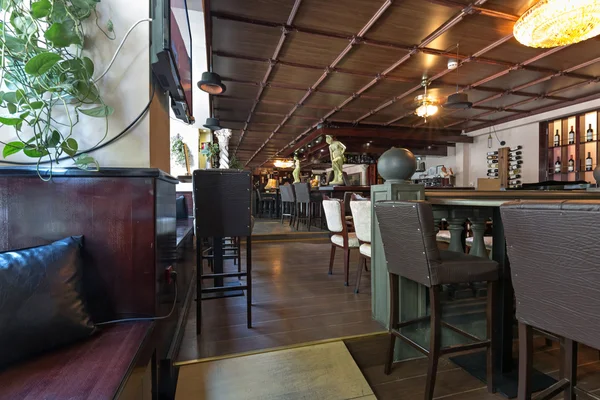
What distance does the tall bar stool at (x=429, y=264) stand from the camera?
4.38ft

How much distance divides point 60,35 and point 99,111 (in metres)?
0.29

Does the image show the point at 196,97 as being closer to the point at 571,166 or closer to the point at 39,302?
the point at 39,302

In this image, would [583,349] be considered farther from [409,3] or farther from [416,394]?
[409,3]

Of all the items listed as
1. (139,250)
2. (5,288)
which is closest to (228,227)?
(139,250)

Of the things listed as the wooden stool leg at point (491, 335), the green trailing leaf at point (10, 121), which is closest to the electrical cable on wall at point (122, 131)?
the green trailing leaf at point (10, 121)

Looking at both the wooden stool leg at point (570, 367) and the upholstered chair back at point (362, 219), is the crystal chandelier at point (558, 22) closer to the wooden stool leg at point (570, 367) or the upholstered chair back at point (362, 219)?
the upholstered chair back at point (362, 219)

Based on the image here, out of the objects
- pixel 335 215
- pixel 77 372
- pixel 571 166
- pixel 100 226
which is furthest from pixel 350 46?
pixel 571 166

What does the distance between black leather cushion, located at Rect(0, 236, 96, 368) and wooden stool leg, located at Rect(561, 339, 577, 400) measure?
1.92m

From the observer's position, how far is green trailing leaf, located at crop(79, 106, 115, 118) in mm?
1188

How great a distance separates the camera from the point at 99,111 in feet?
3.94

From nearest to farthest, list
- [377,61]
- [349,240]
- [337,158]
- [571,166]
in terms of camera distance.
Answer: [349,240] < [377,61] < [337,158] < [571,166]

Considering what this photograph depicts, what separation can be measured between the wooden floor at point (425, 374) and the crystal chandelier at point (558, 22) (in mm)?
2935

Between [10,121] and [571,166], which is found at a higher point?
[571,166]

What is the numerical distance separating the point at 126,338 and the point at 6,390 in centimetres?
34
